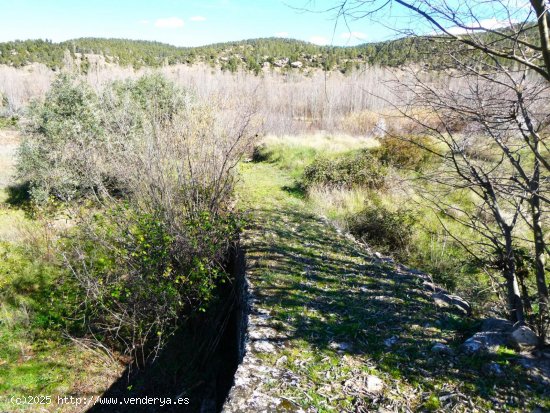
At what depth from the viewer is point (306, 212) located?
735 centimetres

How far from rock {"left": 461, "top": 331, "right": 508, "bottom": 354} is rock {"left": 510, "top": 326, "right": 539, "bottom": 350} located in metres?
0.06

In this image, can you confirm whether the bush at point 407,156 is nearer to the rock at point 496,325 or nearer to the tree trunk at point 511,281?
the tree trunk at point 511,281

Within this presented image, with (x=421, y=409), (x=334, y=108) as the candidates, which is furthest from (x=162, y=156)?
(x=334, y=108)

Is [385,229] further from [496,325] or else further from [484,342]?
[484,342]

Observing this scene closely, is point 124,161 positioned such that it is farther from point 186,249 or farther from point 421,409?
point 421,409

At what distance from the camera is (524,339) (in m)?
2.73

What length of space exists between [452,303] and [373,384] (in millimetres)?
1572

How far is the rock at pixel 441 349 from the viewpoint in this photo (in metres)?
2.88

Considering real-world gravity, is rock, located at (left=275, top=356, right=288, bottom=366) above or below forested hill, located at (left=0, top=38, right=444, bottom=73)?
below

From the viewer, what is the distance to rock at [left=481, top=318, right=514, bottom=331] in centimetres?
294

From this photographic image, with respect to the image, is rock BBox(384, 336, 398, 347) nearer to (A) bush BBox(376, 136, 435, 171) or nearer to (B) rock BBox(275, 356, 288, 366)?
(B) rock BBox(275, 356, 288, 366)

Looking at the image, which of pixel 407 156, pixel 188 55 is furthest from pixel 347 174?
pixel 188 55

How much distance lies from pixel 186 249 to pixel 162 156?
1369mm

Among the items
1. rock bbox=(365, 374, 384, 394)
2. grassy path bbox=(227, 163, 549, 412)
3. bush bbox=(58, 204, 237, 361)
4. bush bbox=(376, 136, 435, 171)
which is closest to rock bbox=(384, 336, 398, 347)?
grassy path bbox=(227, 163, 549, 412)
